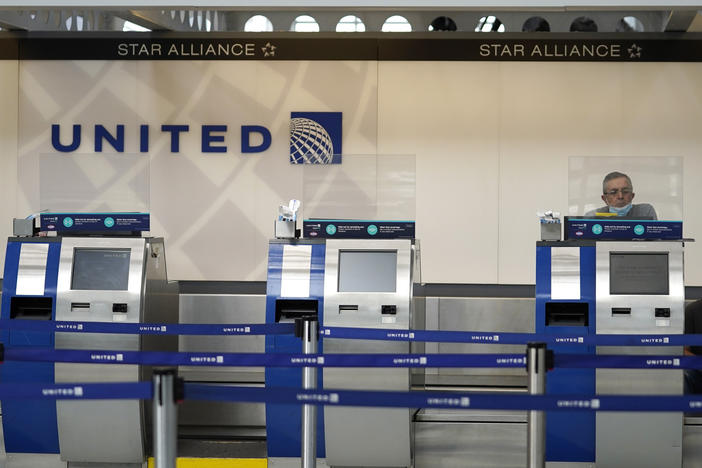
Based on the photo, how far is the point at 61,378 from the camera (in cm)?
575

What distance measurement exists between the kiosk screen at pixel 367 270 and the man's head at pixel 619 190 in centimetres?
156

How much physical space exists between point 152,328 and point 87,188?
58.8 inches

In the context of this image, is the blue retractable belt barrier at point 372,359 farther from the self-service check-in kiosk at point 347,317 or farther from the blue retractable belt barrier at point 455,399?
the self-service check-in kiosk at point 347,317

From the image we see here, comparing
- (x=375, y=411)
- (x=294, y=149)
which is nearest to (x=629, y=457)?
(x=375, y=411)

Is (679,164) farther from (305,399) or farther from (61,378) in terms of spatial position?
(61,378)

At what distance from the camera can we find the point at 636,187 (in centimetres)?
611

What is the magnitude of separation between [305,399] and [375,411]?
210cm

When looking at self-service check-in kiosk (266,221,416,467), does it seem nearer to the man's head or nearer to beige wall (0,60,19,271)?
the man's head

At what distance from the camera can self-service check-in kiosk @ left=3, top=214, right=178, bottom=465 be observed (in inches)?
222

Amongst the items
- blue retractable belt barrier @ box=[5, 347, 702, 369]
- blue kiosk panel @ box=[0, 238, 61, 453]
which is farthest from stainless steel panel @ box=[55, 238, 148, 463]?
blue retractable belt barrier @ box=[5, 347, 702, 369]

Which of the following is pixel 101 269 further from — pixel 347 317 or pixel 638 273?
pixel 638 273

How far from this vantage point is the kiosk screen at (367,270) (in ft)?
18.1

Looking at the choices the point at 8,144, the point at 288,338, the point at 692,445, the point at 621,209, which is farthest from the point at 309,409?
the point at 8,144

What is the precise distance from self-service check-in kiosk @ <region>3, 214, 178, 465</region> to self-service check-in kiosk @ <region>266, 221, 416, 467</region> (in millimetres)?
790
